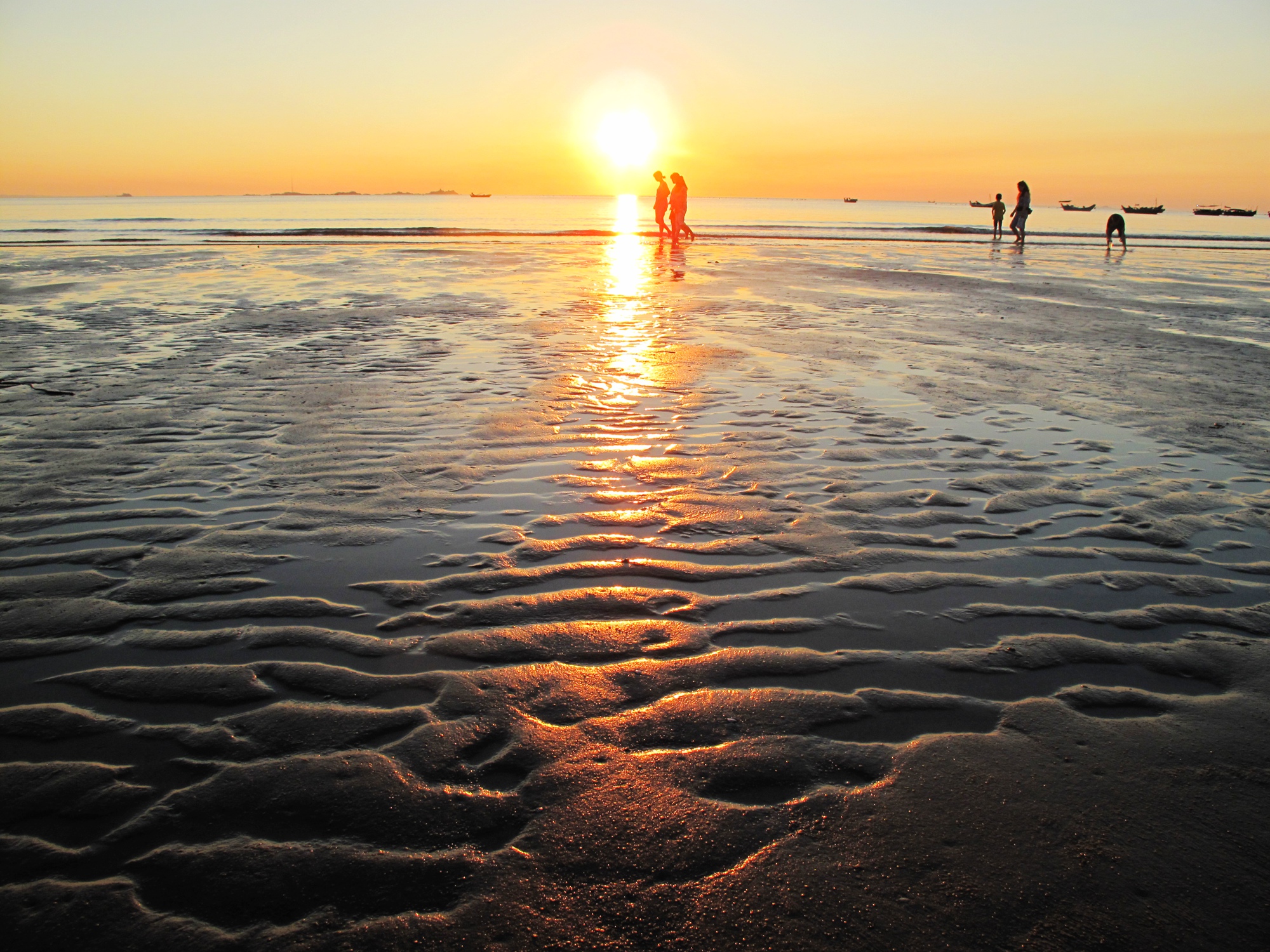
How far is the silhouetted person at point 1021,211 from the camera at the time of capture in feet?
97.7

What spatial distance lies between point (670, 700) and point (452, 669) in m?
0.91

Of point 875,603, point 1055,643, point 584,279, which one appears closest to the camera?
point 1055,643

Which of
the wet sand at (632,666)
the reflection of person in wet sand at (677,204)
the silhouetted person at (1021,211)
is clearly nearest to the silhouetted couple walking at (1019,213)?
the silhouetted person at (1021,211)

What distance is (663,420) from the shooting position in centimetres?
654

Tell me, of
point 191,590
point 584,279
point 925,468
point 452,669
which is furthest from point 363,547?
point 584,279

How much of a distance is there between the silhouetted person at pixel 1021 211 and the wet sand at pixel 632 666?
85.8 feet

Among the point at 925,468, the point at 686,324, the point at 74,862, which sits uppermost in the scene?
the point at 686,324

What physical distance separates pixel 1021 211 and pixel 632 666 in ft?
116

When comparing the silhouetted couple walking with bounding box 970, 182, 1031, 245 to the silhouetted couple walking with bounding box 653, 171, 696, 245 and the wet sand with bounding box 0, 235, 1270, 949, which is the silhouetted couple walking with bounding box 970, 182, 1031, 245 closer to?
the silhouetted couple walking with bounding box 653, 171, 696, 245

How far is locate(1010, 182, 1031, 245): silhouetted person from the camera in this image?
2978cm

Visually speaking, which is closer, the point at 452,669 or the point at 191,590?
the point at 452,669

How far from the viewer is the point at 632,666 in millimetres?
3004

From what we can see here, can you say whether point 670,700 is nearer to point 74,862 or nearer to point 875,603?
point 875,603

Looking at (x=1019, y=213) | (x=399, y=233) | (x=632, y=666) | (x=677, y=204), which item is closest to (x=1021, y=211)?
(x=1019, y=213)
